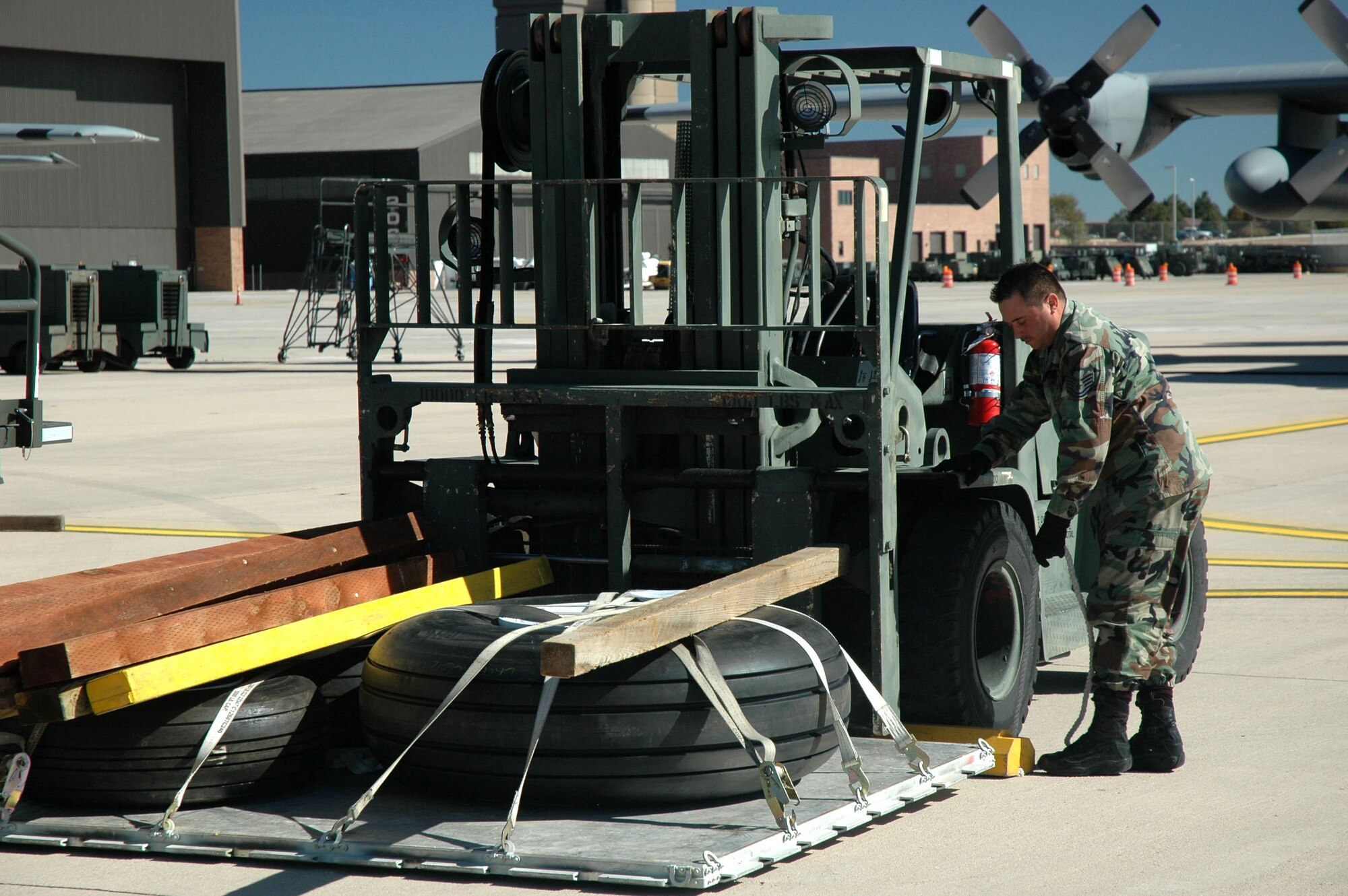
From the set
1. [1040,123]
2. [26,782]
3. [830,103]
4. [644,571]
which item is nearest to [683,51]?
[830,103]

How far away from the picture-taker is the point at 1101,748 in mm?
5785

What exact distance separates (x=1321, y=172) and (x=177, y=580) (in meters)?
25.6

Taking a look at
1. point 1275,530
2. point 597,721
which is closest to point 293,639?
point 597,721

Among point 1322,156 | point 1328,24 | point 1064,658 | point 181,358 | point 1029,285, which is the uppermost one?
point 1328,24

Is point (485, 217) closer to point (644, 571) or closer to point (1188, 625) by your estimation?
point (644, 571)

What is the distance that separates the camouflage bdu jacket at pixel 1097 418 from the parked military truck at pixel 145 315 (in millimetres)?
24581

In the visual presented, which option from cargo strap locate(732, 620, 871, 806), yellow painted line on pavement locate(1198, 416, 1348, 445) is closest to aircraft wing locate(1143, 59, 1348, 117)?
yellow painted line on pavement locate(1198, 416, 1348, 445)

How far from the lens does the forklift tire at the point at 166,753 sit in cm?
505

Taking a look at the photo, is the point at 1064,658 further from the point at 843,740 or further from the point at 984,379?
the point at 843,740

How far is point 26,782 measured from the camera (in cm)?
510

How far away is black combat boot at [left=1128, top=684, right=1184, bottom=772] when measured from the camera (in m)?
5.81

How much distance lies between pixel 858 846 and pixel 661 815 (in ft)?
2.00

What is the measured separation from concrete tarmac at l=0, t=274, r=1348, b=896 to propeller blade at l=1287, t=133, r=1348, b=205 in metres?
2.90

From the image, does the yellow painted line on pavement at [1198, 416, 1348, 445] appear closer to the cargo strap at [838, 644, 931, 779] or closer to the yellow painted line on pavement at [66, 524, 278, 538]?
the yellow painted line on pavement at [66, 524, 278, 538]
